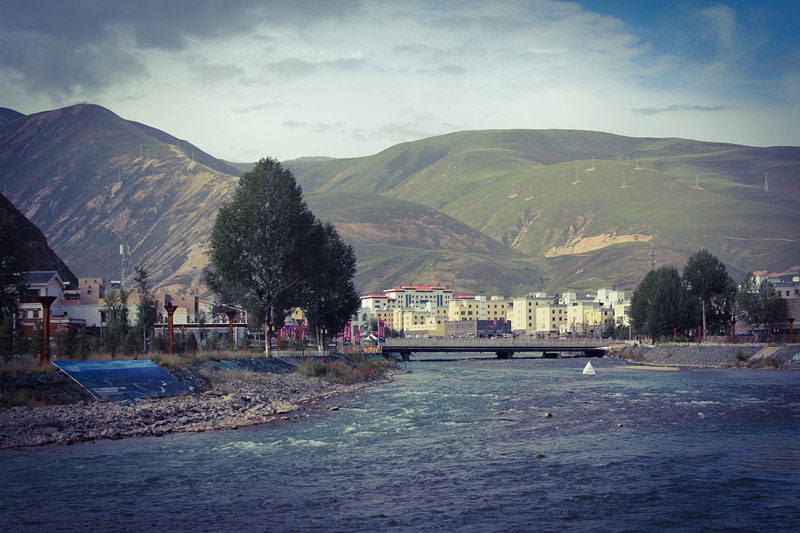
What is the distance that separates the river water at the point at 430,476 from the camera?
2125 centimetres

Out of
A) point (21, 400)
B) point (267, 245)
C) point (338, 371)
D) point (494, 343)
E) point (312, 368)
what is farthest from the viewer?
point (494, 343)

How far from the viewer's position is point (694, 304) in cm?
13675

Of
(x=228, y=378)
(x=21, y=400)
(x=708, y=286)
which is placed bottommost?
(x=228, y=378)

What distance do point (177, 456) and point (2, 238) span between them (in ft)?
101

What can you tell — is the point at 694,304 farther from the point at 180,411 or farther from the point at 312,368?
the point at 180,411

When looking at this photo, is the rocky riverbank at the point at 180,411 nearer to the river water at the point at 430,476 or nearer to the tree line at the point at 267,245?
the river water at the point at 430,476

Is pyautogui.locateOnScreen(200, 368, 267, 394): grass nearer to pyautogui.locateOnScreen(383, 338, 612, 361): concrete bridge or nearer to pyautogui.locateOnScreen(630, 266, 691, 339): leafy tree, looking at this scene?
pyautogui.locateOnScreen(383, 338, 612, 361): concrete bridge

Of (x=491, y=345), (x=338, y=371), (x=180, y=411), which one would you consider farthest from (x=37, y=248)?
(x=180, y=411)

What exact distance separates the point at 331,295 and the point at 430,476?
7036 cm

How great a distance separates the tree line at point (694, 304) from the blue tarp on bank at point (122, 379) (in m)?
106

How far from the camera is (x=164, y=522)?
68.1ft

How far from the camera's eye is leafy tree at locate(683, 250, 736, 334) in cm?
13838

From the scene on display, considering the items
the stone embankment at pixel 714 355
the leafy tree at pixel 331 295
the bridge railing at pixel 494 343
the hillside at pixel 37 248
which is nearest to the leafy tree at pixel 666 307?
the stone embankment at pixel 714 355

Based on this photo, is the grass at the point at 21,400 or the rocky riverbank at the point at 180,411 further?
the grass at the point at 21,400
